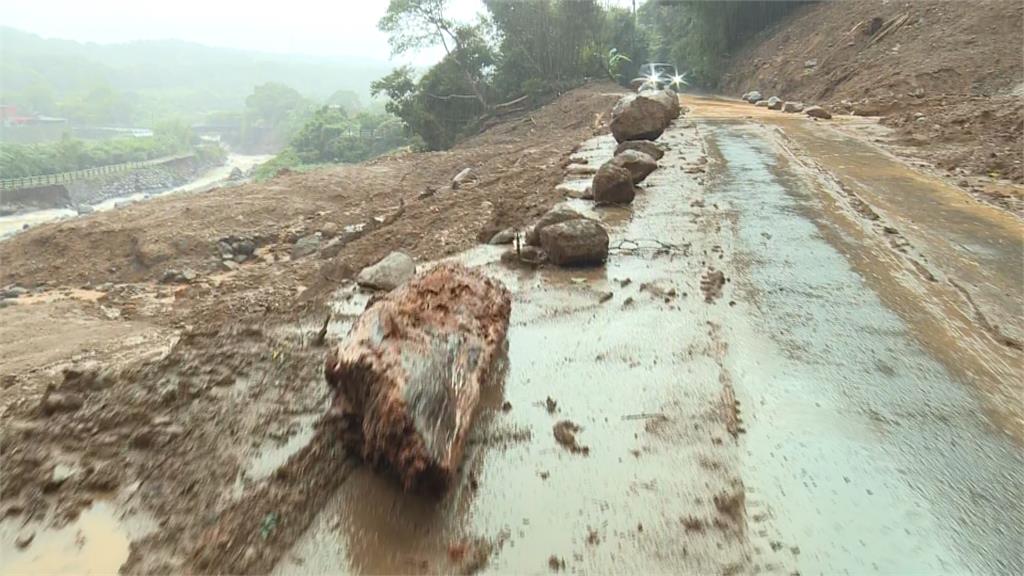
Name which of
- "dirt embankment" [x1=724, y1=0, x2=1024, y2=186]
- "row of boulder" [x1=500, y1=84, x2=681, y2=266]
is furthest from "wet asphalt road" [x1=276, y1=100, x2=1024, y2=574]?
"dirt embankment" [x1=724, y1=0, x2=1024, y2=186]

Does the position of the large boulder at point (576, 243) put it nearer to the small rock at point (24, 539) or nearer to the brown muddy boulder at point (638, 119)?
→ the small rock at point (24, 539)

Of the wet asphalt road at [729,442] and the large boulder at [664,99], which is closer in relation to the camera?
the wet asphalt road at [729,442]

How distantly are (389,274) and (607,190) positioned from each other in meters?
3.22

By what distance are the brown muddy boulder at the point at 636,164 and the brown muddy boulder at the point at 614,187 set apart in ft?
2.85

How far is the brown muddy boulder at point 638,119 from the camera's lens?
10.6 m

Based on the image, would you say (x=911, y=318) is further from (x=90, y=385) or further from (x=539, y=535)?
(x=90, y=385)

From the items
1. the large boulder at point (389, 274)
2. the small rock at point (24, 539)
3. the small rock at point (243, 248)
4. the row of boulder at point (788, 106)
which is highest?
the small rock at point (24, 539)

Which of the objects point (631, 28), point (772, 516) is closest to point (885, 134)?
point (772, 516)

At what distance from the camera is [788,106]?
54.7 feet

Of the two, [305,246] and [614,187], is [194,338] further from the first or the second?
[614,187]

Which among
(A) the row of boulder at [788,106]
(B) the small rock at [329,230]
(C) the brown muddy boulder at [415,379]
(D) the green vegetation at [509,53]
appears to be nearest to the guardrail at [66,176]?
(D) the green vegetation at [509,53]

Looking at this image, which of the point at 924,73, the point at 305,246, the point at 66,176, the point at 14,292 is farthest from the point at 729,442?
the point at 66,176

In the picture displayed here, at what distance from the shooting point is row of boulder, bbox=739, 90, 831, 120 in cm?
1388

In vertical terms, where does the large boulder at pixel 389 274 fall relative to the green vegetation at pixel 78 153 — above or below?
above
